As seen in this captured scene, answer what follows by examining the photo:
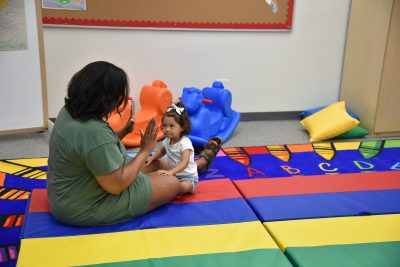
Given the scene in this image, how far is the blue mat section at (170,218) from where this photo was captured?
Result: 6.22ft

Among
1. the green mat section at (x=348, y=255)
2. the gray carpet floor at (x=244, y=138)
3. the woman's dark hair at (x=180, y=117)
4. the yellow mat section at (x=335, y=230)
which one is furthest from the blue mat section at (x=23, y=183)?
the green mat section at (x=348, y=255)

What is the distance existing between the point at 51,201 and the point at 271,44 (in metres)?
3.07

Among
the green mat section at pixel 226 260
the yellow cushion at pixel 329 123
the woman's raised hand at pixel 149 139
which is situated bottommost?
the green mat section at pixel 226 260

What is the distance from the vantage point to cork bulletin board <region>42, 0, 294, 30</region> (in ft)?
12.3

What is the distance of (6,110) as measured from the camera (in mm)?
3473

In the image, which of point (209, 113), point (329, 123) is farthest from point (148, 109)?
point (329, 123)

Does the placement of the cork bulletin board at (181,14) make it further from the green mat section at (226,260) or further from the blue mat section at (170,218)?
the green mat section at (226,260)

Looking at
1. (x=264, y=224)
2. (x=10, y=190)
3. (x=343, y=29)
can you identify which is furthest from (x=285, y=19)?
(x=10, y=190)

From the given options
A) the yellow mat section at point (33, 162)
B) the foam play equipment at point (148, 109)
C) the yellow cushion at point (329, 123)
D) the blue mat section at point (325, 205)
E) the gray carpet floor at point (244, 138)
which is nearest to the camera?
the blue mat section at point (325, 205)

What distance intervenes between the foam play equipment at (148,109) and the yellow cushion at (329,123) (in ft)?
4.55

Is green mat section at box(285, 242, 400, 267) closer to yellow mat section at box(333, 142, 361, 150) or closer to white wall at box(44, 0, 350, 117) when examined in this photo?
yellow mat section at box(333, 142, 361, 150)

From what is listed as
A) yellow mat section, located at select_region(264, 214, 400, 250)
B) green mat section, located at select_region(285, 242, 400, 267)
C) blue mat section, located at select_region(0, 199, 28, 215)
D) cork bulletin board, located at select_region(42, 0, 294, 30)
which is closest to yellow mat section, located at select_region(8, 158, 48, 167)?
blue mat section, located at select_region(0, 199, 28, 215)

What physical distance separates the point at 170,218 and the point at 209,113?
1706 mm

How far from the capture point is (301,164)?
3.06 meters
